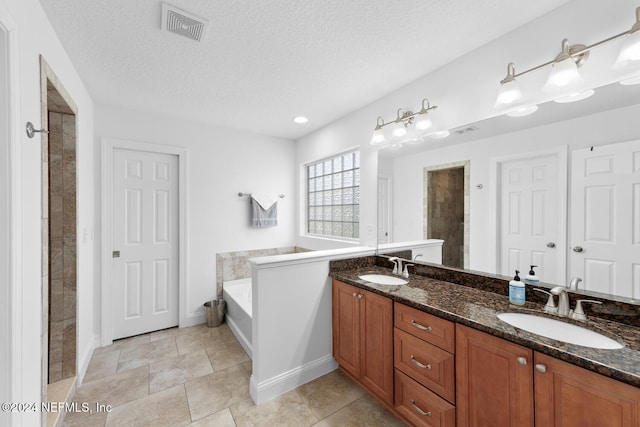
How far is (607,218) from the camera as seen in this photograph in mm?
1188

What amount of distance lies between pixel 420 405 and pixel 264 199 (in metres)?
2.71

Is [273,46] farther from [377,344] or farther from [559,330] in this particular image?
[559,330]

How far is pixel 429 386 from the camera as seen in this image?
1.37m

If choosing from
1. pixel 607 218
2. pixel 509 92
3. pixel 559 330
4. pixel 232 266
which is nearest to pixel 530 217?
pixel 607 218

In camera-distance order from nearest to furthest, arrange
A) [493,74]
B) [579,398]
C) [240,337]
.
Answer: [579,398]
[493,74]
[240,337]

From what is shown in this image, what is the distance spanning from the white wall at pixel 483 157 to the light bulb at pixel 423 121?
194 mm

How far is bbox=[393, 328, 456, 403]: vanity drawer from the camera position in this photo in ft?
4.18

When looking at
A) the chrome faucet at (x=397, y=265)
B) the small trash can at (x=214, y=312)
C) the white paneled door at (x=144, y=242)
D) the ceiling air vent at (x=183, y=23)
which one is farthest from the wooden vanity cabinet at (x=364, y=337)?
the white paneled door at (x=144, y=242)

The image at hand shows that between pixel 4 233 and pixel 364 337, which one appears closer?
pixel 4 233

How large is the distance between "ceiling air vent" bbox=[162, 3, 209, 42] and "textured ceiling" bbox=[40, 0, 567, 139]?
3 cm

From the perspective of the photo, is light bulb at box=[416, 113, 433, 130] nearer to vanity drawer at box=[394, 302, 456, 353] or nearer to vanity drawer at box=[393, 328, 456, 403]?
vanity drawer at box=[394, 302, 456, 353]

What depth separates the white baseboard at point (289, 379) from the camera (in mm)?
1806

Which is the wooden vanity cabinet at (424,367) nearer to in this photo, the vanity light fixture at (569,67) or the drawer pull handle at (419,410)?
the drawer pull handle at (419,410)

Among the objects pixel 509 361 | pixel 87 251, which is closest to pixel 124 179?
pixel 87 251
